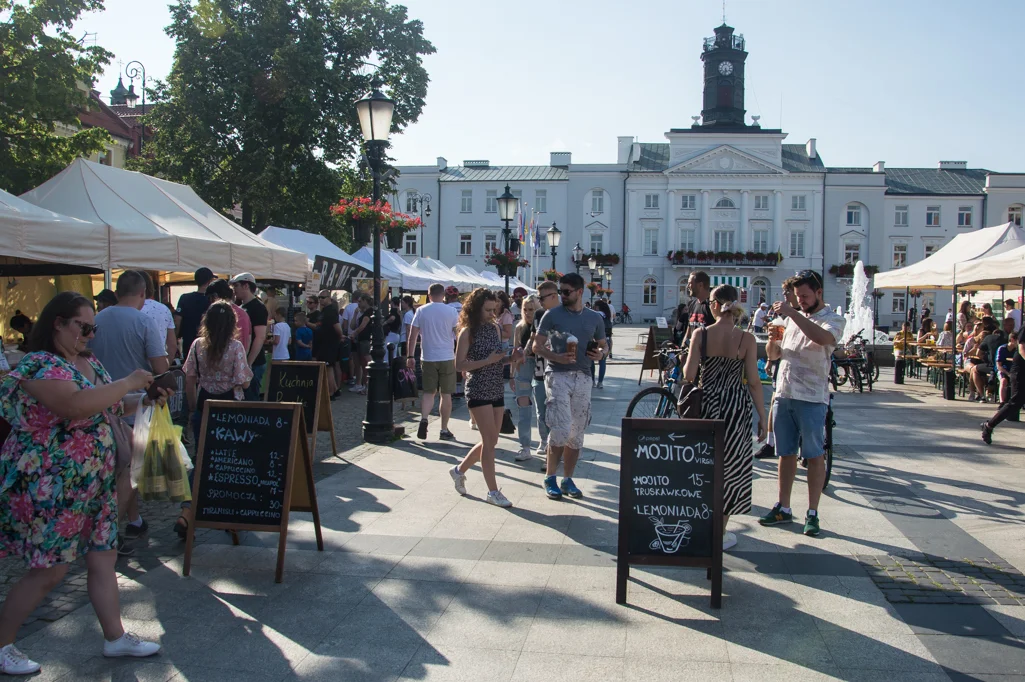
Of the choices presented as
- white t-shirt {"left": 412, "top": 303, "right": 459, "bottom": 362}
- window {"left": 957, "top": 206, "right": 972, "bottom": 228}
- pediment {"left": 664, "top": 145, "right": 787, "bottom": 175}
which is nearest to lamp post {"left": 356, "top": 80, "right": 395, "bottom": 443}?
white t-shirt {"left": 412, "top": 303, "right": 459, "bottom": 362}

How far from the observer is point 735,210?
A: 217 feet

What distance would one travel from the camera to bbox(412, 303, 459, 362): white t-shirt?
9781 millimetres

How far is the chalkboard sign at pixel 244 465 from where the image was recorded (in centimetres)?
500

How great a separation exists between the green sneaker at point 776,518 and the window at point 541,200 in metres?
62.7

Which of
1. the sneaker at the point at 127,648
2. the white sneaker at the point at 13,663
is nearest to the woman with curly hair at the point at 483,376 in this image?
the sneaker at the point at 127,648

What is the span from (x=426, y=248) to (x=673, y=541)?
66.6 meters

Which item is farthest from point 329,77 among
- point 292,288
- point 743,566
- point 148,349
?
point 743,566

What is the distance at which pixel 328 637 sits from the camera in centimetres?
406

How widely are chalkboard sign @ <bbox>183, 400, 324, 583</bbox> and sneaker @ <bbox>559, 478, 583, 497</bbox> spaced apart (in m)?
2.57

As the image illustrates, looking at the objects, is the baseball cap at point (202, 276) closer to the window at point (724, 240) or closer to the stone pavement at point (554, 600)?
the stone pavement at point (554, 600)

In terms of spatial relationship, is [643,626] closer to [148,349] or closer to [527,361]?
[148,349]

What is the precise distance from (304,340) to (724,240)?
56.1 m

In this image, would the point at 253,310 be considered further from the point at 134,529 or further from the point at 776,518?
the point at 776,518

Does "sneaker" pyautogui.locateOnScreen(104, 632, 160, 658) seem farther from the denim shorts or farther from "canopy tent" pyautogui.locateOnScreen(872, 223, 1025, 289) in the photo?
"canopy tent" pyautogui.locateOnScreen(872, 223, 1025, 289)
